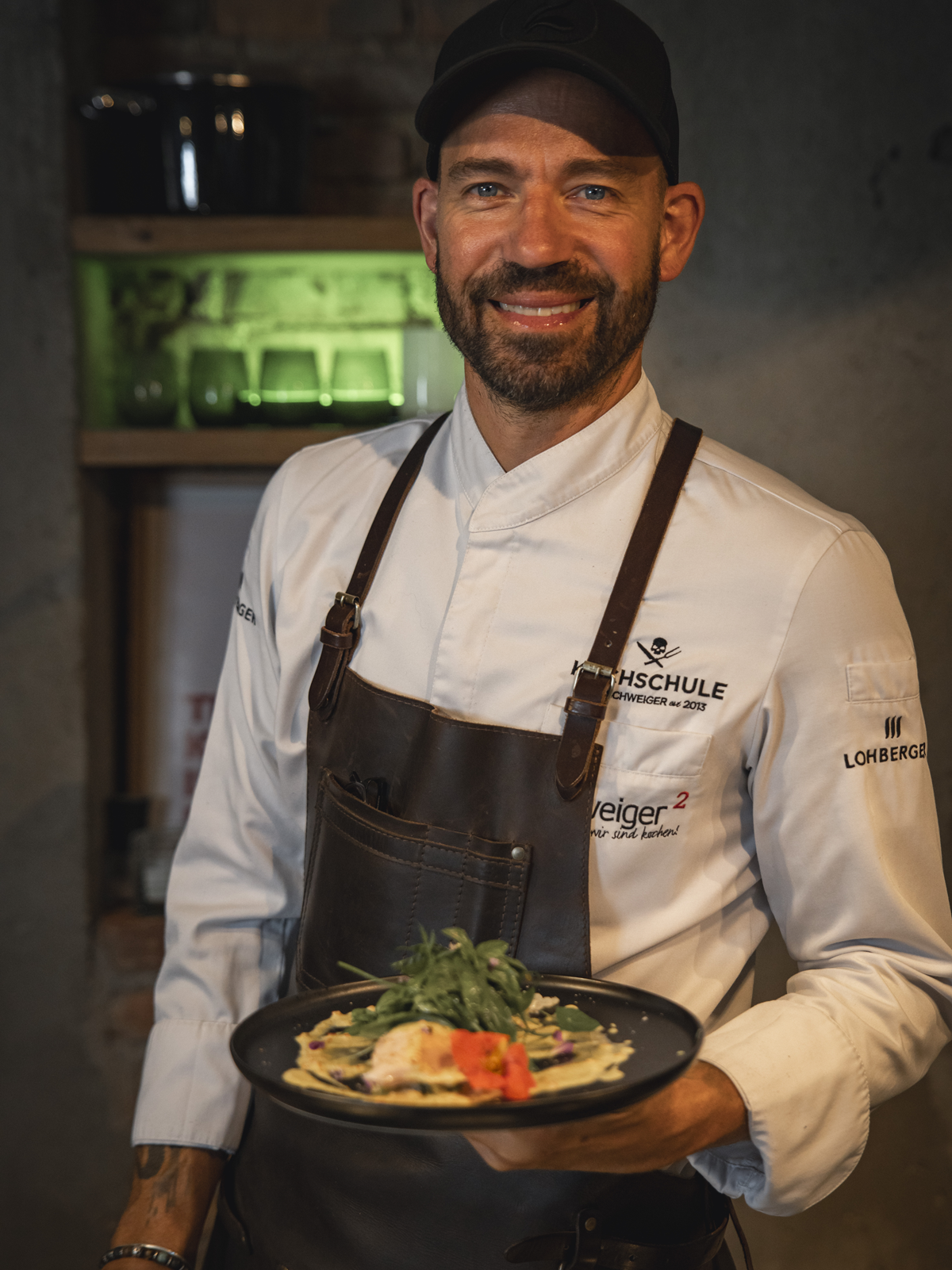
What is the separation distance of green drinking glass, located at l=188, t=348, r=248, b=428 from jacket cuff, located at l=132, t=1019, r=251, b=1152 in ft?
3.99

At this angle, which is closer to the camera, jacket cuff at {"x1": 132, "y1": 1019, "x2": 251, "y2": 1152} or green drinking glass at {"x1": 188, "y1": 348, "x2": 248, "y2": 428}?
jacket cuff at {"x1": 132, "y1": 1019, "x2": 251, "y2": 1152}

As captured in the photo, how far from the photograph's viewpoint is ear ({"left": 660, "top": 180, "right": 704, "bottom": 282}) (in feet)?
3.99

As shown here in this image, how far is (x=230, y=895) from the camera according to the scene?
1.30m

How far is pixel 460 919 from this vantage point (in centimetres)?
104

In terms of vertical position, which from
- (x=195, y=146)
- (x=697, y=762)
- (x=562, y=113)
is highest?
(x=195, y=146)

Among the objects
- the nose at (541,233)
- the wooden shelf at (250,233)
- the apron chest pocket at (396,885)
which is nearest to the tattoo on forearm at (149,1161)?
the apron chest pocket at (396,885)

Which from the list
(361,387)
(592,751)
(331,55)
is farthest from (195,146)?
(592,751)

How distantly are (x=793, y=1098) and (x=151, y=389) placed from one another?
1700mm

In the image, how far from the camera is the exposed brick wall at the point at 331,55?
2.16 m

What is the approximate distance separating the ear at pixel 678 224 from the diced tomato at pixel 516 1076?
0.82 metres

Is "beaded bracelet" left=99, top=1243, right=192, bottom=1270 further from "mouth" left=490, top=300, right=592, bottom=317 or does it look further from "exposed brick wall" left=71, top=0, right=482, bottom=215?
"exposed brick wall" left=71, top=0, right=482, bottom=215

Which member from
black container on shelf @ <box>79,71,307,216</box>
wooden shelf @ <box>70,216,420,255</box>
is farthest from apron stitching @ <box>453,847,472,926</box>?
black container on shelf @ <box>79,71,307,216</box>

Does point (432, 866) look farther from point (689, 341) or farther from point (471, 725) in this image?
point (689, 341)

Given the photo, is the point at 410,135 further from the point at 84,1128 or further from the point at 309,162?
the point at 84,1128
